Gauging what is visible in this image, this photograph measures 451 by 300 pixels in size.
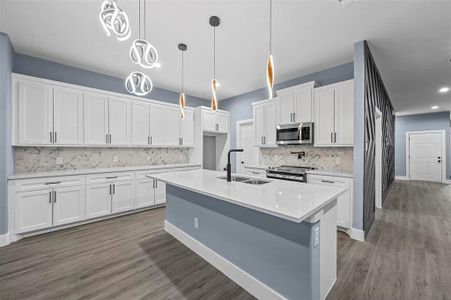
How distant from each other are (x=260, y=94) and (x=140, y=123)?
3174 mm

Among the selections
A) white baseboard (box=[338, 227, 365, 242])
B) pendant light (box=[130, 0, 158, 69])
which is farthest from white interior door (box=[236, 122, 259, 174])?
pendant light (box=[130, 0, 158, 69])

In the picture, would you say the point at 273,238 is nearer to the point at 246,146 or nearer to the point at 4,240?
the point at 4,240

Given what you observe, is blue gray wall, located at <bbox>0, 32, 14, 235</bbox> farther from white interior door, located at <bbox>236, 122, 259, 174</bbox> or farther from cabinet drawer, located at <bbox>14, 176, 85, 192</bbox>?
white interior door, located at <bbox>236, 122, 259, 174</bbox>

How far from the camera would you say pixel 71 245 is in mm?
2736

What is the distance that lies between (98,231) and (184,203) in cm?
167

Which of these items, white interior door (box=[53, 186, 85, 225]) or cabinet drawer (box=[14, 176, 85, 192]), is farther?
white interior door (box=[53, 186, 85, 225])

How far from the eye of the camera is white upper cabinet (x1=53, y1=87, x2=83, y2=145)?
3.36 meters

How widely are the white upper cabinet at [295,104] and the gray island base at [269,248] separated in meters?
2.49

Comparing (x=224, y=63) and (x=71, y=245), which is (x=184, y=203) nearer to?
(x=71, y=245)

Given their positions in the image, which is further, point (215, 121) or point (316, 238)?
point (215, 121)

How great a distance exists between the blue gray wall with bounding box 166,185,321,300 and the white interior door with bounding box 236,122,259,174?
320cm

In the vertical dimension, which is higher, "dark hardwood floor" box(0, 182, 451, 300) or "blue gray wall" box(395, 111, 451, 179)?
"blue gray wall" box(395, 111, 451, 179)

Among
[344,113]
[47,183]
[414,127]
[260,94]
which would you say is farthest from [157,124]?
[414,127]

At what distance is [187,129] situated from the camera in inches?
208
